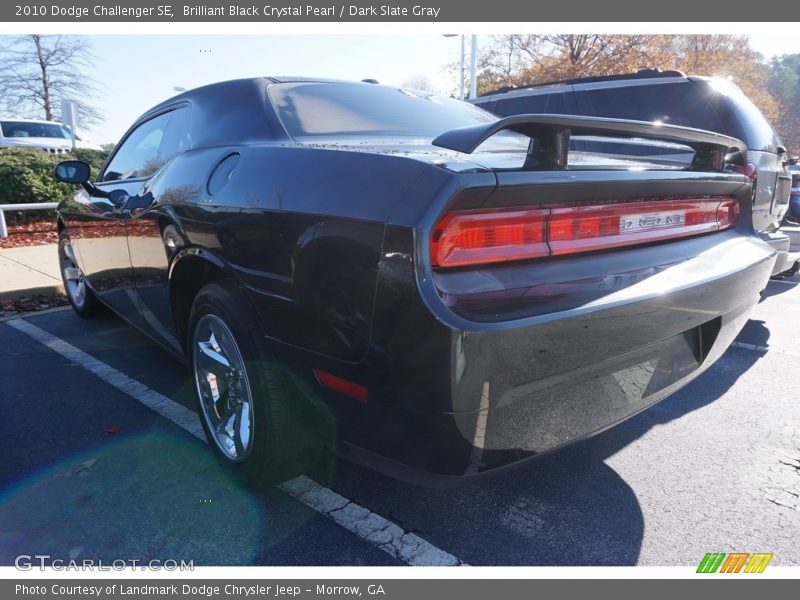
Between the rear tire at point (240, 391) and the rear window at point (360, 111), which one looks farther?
the rear window at point (360, 111)

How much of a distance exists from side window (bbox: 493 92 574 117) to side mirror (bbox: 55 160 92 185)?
4201mm

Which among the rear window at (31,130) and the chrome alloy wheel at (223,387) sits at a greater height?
the rear window at (31,130)

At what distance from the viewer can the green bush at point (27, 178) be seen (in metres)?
10.0

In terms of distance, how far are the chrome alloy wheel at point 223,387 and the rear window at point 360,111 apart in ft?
2.92

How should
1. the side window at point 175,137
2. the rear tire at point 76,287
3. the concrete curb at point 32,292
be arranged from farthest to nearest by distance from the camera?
the concrete curb at point 32,292, the rear tire at point 76,287, the side window at point 175,137

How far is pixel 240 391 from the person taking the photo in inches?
90.0

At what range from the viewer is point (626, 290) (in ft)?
5.79

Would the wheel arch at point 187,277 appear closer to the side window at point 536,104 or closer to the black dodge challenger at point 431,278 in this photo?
the black dodge challenger at point 431,278

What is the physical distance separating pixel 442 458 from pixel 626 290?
781mm

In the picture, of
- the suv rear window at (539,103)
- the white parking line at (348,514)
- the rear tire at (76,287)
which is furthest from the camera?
the suv rear window at (539,103)

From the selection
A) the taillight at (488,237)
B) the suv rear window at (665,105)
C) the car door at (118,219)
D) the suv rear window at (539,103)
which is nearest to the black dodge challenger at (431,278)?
the taillight at (488,237)

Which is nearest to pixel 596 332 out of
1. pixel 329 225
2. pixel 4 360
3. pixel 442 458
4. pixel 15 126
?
pixel 442 458

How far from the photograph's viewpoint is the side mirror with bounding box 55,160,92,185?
3.83m

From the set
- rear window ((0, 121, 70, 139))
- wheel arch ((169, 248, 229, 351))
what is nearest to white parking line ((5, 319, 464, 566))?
wheel arch ((169, 248, 229, 351))
